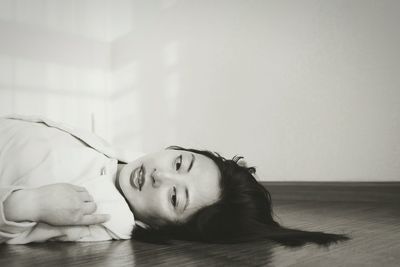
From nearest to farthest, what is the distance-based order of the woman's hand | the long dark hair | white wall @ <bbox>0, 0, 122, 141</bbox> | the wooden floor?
the wooden floor < the woman's hand < the long dark hair < white wall @ <bbox>0, 0, 122, 141</bbox>

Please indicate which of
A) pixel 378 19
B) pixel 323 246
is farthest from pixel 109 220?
pixel 378 19

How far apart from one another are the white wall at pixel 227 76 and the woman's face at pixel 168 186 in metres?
1.09

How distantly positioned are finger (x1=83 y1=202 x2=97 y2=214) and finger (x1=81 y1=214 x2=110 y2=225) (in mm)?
11

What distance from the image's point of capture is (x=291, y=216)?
4.91 ft

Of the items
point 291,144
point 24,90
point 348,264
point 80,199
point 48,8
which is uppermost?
point 48,8

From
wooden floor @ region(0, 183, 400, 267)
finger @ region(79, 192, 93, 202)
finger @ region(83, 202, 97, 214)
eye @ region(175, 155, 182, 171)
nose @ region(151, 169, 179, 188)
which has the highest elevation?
eye @ region(175, 155, 182, 171)

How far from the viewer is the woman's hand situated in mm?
→ 915

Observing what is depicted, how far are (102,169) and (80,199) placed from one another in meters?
0.25

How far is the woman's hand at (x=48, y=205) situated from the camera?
915 mm

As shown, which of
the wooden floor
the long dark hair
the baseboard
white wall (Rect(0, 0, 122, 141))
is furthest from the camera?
white wall (Rect(0, 0, 122, 141))

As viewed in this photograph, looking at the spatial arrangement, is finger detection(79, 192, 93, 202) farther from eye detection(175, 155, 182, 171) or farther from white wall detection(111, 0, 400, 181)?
white wall detection(111, 0, 400, 181)

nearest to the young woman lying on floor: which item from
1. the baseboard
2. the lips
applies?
the lips

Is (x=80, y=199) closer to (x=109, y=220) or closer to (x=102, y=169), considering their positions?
(x=109, y=220)

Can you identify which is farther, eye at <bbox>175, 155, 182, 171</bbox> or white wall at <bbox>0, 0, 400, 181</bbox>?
white wall at <bbox>0, 0, 400, 181</bbox>
